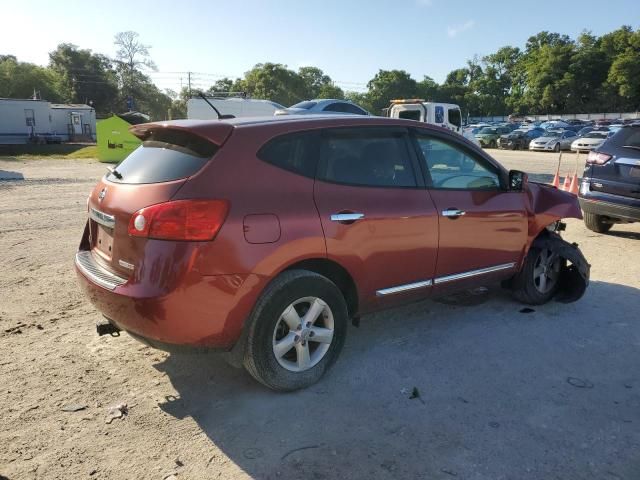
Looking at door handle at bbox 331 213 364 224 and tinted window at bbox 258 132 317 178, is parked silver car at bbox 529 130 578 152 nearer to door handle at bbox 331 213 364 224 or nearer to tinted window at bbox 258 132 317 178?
door handle at bbox 331 213 364 224

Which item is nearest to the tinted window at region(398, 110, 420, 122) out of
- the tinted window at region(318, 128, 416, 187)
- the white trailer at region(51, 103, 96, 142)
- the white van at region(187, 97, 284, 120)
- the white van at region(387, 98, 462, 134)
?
the white van at region(387, 98, 462, 134)

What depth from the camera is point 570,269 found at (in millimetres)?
5090

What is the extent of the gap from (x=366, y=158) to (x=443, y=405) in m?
1.72

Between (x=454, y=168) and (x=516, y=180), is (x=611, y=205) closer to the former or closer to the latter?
(x=516, y=180)

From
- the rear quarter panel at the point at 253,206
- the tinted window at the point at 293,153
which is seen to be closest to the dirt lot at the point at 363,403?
the rear quarter panel at the point at 253,206

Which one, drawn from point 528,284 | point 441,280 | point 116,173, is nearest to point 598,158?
point 528,284

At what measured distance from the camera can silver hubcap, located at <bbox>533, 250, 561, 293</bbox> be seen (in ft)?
16.3

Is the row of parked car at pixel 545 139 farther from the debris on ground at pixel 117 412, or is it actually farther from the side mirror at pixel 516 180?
the debris on ground at pixel 117 412

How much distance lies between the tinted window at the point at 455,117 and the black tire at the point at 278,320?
1721 cm

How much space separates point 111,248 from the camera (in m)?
3.22

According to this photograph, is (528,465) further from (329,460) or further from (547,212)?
(547,212)

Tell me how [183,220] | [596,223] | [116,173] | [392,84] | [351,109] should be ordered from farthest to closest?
[392,84] < [351,109] < [596,223] < [116,173] < [183,220]

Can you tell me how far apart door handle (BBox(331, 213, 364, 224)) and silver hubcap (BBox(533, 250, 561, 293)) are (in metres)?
2.31

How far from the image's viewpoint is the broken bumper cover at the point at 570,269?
4.95 meters
